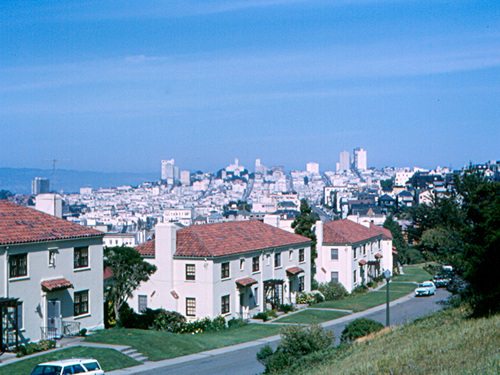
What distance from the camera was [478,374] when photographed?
1346cm

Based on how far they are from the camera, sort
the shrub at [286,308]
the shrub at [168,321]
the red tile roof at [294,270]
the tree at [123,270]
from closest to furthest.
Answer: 1. the tree at [123,270]
2. the shrub at [168,321]
3. the shrub at [286,308]
4. the red tile roof at [294,270]

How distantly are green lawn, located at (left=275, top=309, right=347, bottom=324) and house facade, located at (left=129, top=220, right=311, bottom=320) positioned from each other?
2133 mm

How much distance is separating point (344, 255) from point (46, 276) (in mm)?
30366

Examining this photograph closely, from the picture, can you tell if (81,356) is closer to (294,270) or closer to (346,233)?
(294,270)

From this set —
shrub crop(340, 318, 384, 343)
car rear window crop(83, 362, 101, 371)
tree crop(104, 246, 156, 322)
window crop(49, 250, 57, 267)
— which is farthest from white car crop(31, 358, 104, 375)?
tree crop(104, 246, 156, 322)

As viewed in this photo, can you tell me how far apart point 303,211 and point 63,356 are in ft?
108

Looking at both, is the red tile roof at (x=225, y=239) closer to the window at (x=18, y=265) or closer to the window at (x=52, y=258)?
the window at (x=52, y=258)

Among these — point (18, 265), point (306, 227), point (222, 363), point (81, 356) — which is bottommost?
point (222, 363)

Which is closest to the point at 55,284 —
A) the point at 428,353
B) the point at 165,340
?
the point at 165,340

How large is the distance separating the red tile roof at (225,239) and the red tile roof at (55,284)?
9.91 meters

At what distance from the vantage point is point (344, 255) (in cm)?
5956

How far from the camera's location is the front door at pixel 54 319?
33.8 metres

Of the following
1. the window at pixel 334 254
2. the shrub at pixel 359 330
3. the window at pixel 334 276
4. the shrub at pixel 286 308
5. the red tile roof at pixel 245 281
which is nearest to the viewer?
the shrub at pixel 359 330

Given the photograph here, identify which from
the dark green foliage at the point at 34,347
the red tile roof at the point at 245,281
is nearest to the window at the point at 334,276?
the red tile roof at the point at 245,281
